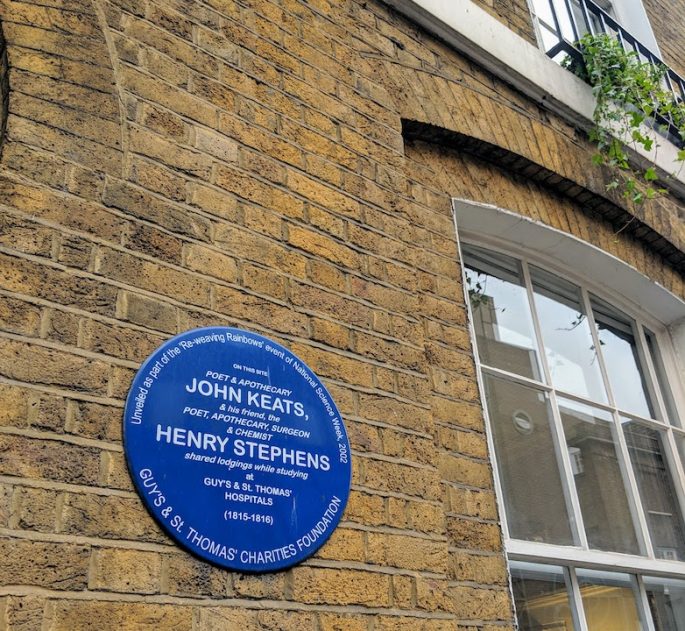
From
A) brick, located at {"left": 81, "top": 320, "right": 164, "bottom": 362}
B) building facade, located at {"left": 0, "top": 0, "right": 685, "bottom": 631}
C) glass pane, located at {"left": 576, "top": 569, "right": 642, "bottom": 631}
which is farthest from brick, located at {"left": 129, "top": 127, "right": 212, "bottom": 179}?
glass pane, located at {"left": 576, "top": 569, "right": 642, "bottom": 631}

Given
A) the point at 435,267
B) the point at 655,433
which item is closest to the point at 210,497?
the point at 435,267

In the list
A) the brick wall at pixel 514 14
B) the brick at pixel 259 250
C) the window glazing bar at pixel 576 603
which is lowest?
the window glazing bar at pixel 576 603

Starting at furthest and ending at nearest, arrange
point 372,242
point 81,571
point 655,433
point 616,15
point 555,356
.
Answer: point 616,15 < point 655,433 < point 555,356 < point 372,242 < point 81,571

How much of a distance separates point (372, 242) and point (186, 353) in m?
0.88

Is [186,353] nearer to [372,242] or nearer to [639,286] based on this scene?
[372,242]

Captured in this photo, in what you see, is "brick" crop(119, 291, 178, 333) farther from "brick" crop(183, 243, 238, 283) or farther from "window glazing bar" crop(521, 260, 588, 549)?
"window glazing bar" crop(521, 260, 588, 549)

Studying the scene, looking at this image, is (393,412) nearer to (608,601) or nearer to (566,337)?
(608,601)

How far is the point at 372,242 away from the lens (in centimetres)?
250

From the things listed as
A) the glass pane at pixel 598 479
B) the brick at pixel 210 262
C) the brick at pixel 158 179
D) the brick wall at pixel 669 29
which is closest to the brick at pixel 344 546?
the brick at pixel 210 262

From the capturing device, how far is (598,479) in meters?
3.25

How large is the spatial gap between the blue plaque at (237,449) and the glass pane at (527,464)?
3.44ft

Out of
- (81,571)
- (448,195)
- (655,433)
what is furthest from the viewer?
(655,433)

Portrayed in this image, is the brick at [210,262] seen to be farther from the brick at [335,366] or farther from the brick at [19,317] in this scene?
the brick at [19,317]

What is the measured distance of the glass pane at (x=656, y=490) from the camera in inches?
132
